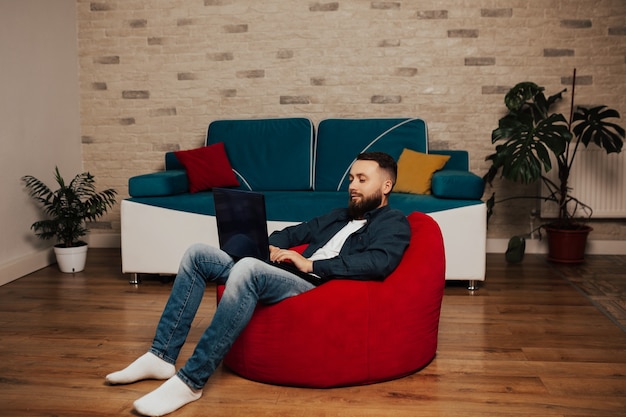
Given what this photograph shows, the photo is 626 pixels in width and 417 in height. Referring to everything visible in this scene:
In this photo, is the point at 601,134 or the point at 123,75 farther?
the point at 123,75

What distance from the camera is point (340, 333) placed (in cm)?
228

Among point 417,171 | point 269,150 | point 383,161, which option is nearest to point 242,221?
point 383,161

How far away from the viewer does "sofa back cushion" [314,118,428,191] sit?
4.50 metres

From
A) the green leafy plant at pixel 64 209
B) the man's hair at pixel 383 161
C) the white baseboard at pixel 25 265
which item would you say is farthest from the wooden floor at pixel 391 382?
the man's hair at pixel 383 161

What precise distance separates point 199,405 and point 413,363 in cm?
81

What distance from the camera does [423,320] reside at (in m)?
2.47

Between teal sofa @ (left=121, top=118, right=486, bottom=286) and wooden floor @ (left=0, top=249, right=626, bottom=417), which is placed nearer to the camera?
wooden floor @ (left=0, top=249, right=626, bottom=417)

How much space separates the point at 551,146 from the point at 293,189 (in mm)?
1706

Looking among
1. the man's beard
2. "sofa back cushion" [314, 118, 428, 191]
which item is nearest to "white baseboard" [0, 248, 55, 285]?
"sofa back cushion" [314, 118, 428, 191]

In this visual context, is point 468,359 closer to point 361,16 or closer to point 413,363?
point 413,363

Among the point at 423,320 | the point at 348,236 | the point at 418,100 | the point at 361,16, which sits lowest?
the point at 423,320

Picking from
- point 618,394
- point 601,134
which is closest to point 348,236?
point 618,394

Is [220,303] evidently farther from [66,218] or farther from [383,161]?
[66,218]

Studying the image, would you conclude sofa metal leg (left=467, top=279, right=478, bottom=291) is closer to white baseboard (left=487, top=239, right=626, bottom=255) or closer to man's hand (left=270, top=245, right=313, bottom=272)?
white baseboard (left=487, top=239, right=626, bottom=255)
